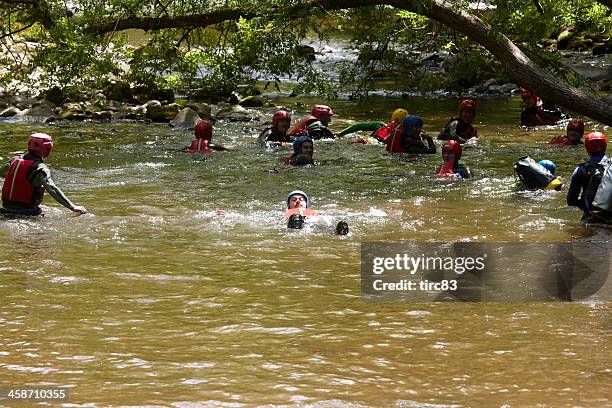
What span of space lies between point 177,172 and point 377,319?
7692 mm

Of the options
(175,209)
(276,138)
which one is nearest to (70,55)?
(276,138)

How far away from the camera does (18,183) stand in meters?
10.1

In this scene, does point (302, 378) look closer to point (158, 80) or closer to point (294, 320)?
point (294, 320)

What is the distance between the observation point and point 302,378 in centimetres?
552

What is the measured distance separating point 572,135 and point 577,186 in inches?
233

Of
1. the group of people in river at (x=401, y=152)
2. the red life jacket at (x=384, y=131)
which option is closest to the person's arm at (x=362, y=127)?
the group of people in river at (x=401, y=152)

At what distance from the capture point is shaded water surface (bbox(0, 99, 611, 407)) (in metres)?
5.42

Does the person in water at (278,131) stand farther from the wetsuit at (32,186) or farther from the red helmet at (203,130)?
the wetsuit at (32,186)

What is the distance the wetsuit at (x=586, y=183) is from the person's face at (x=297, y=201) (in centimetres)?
301

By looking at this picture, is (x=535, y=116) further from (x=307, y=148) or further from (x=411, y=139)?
(x=307, y=148)

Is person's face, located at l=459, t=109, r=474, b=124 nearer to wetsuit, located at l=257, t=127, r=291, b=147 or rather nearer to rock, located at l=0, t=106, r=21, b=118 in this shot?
wetsuit, located at l=257, t=127, r=291, b=147

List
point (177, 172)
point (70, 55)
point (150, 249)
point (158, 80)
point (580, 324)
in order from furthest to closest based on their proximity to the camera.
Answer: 1. point (158, 80)
2. point (70, 55)
3. point (177, 172)
4. point (150, 249)
5. point (580, 324)

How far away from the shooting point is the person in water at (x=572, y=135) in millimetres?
15180

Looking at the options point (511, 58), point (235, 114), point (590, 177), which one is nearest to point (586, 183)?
point (590, 177)
